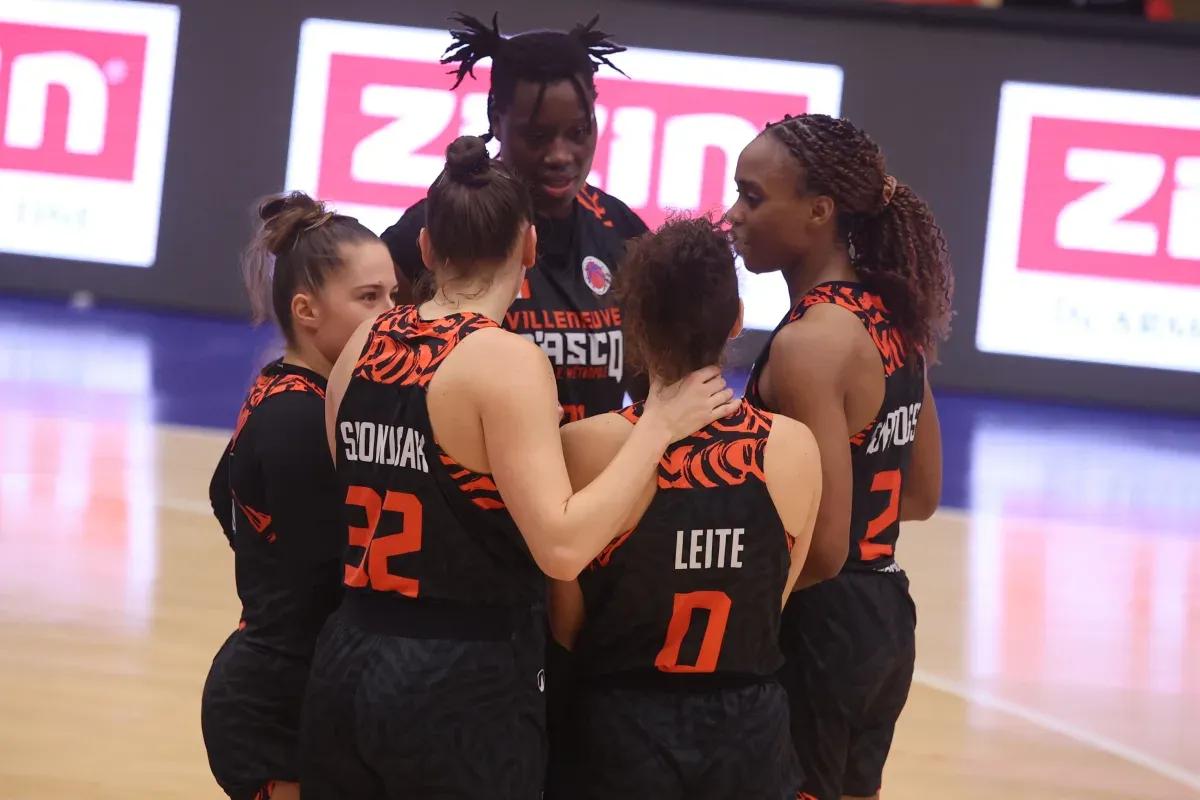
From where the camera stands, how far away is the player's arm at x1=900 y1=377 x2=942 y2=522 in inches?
122

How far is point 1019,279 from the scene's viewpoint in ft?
34.3

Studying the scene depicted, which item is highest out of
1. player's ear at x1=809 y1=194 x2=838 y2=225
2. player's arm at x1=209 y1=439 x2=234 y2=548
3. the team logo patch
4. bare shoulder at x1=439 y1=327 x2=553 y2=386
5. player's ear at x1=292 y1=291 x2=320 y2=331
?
player's ear at x1=809 y1=194 x2=838 y2=225

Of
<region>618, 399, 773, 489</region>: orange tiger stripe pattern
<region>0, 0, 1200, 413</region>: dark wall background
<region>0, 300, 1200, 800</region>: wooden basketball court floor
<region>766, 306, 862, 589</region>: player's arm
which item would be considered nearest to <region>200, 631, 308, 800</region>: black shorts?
<region>618, 399, 773, 489</region>: orange tiger stripe pattern

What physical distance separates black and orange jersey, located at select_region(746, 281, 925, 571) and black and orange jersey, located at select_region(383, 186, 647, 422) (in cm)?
60

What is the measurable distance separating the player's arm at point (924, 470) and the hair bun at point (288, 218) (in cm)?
129

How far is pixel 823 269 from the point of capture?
2.88 meters

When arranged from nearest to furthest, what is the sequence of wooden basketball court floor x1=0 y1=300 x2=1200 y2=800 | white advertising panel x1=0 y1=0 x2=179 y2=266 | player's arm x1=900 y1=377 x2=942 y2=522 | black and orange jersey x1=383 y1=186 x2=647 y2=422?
player's arm x1=900 y1=377 x2=942 y2=522 < black and orange jersey x1=383 y1=186 x2=647 y2=422 < wooden basketball court floor x1=0 y1=300 x2=1200 y2=800 < white advertising panel x1=0 y1=0 x2=179 y2=266

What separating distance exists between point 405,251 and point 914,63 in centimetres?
796

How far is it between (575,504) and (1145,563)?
18.0 ft

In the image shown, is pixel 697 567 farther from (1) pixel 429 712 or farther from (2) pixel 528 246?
(2) pixel 528 246

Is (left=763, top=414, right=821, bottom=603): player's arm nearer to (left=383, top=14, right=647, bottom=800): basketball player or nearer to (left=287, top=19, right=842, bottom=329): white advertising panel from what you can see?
(left=383, top=14, right=647, bottom=800): basketball player

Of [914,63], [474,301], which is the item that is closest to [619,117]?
[914,63]

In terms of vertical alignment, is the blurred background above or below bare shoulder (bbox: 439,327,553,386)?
above

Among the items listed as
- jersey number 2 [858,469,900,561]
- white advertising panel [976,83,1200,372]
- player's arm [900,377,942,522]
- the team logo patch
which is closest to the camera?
jersey number 2 [858,469,900,561]
